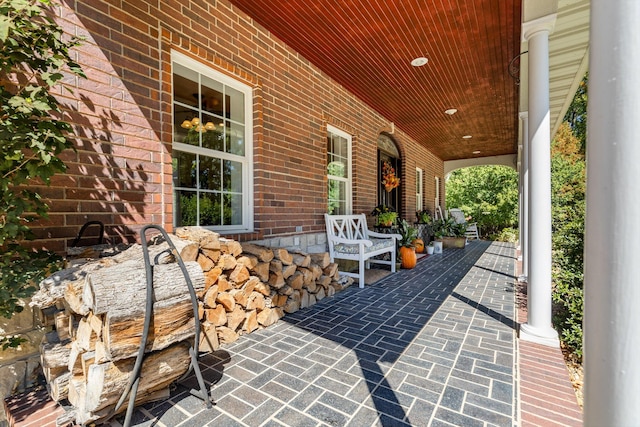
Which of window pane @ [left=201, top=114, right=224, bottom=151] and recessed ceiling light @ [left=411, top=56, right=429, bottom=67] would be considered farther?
recessed ceiling light @ [left=411, top=56, right=429, bottom=67]

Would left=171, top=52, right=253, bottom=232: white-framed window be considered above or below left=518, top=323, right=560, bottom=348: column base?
above

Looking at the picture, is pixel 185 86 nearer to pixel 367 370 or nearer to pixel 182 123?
pixel 182 123

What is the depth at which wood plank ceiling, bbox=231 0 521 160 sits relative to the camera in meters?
2.89

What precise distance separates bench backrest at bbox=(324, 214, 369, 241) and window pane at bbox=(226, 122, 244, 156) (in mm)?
1610

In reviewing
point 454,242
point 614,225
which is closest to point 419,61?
point 614,225

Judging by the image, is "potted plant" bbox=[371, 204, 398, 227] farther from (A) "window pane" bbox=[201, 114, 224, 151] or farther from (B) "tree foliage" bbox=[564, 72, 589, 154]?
(B) "tree foliage" bbox=[564, 72, 589, 154]

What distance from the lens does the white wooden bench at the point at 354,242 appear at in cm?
396

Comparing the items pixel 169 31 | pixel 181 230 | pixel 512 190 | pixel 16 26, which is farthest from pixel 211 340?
pixel 512 190

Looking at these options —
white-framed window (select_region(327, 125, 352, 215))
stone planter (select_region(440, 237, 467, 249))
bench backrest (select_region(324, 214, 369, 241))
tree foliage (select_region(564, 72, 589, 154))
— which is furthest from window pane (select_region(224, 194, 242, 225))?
tree foliage (select_region(564, 72, 589, 154))

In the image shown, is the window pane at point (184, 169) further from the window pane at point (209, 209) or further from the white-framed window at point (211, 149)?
the window pane at point (209, 209)

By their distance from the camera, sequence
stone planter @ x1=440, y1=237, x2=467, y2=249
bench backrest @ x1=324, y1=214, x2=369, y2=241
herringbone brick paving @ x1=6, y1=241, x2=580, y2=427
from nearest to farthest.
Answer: herringbone brick paving @ x1=6, y1=241, x2=580, y2=427 → bench backrest @ x1=324, y1=214, x2=369, y2=241 → stone planter @ x1=440, y1=237, x2=467, y2=249

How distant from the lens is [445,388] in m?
1.75

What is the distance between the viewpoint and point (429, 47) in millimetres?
3578

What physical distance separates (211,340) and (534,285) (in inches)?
101
